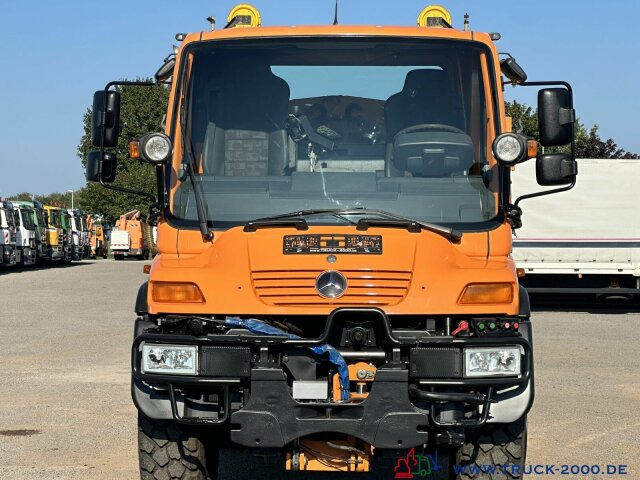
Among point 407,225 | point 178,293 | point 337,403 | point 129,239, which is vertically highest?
point 407,225

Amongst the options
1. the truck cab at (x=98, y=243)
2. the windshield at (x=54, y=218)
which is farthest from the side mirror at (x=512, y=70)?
the truck cab at (x=98, y=243)

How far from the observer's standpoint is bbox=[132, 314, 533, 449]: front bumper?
18.0 ft

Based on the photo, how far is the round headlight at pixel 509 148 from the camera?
644cm

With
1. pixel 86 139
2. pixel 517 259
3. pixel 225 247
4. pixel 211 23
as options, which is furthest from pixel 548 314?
pixel 86 139

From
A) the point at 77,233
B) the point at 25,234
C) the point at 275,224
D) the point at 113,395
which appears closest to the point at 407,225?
the point at 275,224

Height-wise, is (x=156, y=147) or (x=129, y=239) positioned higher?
(x=156, y=147)

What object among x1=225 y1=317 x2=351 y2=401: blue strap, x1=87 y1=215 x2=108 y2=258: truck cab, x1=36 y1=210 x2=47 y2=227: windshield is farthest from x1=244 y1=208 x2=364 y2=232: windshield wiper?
x1=87 y1=215 x2=108 y2=258: truck cab

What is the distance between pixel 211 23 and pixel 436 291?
9.28 feet

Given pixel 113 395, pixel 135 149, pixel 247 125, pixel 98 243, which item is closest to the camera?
pixel 135 149

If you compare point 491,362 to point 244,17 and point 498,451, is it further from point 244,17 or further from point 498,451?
point 244,17

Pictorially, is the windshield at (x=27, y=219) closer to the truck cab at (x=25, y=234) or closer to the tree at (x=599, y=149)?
the truck cab at (x=25, y=234)

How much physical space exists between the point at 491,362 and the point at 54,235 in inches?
1918

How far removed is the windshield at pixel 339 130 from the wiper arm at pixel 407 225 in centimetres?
16

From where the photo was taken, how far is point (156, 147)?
6594 millimetres
